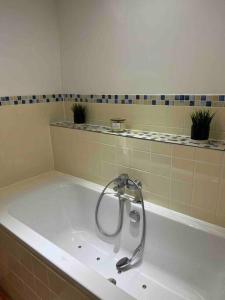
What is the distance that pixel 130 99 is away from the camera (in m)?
1.65

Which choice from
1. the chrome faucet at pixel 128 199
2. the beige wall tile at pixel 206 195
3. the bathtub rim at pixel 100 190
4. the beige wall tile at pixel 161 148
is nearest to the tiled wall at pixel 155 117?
the beige wall tile at pixel 161 148

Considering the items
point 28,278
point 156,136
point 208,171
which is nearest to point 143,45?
point 156,136

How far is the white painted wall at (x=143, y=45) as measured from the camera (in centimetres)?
126

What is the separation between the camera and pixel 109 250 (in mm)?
1666

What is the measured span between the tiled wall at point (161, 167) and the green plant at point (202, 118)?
6.1 inches

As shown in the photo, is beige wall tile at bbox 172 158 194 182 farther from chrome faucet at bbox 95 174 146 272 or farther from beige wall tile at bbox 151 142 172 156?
chrome faucet at bbox 95 174 146 272

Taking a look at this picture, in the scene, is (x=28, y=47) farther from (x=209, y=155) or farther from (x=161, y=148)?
(x=209, y=155)

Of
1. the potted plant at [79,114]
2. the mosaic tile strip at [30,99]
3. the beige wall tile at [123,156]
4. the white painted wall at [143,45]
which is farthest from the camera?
the potted plant at [79,114]

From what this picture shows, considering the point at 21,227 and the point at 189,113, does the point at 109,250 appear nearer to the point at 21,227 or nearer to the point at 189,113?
the point at 21,227

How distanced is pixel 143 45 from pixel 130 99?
0.36m

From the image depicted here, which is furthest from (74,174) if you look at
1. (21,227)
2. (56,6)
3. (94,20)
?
(56,6)

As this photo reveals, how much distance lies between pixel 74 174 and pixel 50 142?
1.26 ft

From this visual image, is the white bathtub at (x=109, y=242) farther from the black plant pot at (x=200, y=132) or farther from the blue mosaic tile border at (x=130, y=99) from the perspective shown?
the blue mosaic tile border at (x=130, y=99)

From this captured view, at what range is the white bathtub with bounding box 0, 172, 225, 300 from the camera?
3.78 feet
